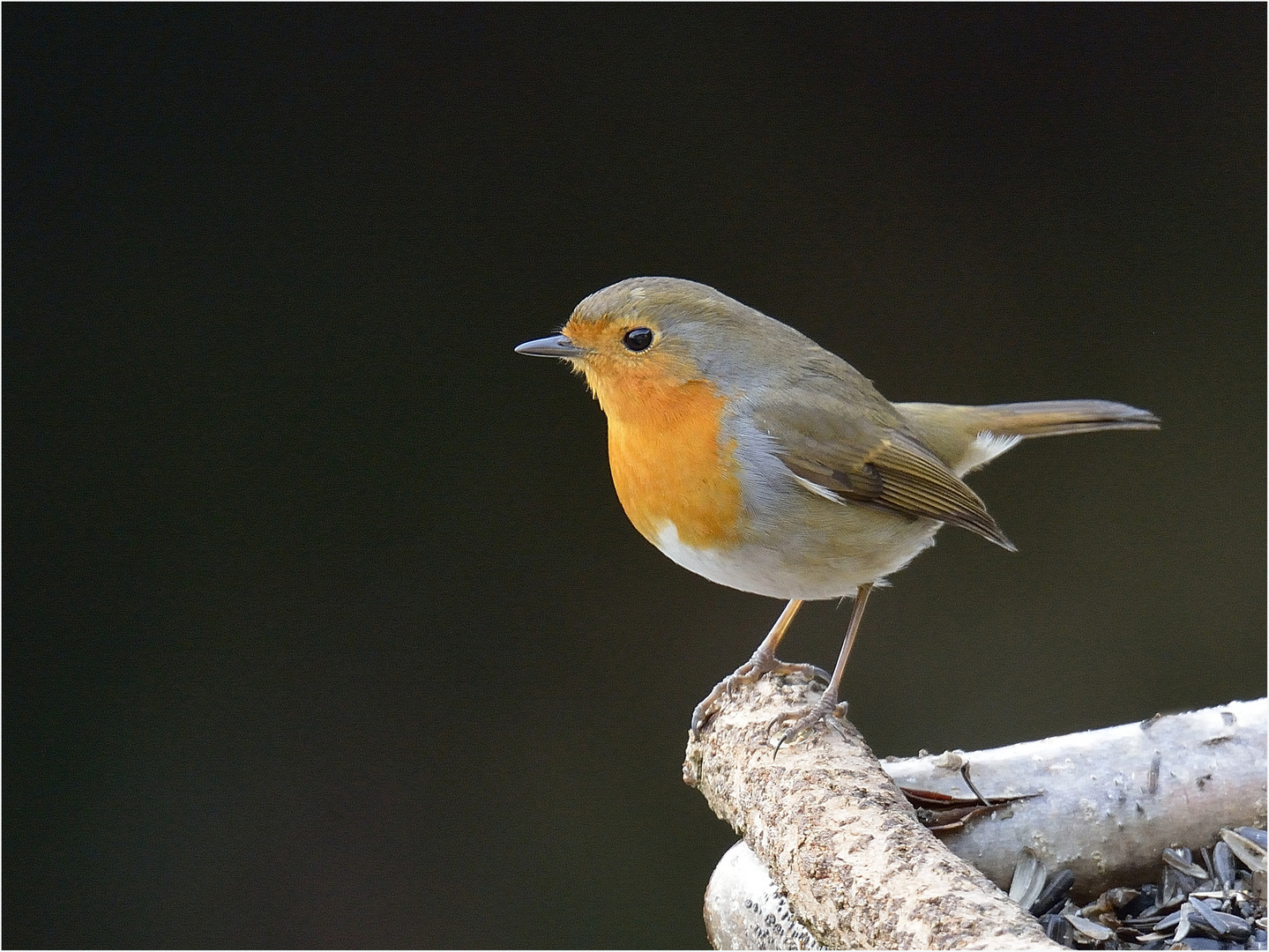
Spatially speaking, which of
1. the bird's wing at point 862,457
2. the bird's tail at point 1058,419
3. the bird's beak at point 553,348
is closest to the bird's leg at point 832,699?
the bird's wing at point 862,457

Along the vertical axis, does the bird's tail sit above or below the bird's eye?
below

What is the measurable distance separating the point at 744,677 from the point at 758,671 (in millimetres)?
99

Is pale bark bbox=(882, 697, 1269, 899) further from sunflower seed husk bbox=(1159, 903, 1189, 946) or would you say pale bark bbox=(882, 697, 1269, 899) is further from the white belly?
the white belly

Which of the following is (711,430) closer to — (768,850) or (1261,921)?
(768,850)

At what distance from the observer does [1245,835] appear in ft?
6.94

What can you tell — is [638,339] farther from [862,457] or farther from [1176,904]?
[1176,904]

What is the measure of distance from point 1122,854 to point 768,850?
746 mm

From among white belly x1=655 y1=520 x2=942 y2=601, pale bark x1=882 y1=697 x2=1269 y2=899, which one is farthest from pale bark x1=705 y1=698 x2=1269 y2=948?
white belly x1=655 y1=520 x2=942 y2=601

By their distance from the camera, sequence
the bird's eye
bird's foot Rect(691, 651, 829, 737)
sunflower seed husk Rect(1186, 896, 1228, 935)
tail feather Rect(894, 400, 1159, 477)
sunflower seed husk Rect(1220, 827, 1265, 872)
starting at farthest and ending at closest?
tail feather Rect(894, 400, 1159, 477) → the bird's eye → bird's foot Rect(691, 651, 829, 737) → sunflower seed husk Rect(1220, 827, 1265, 872) → sunflower seed husk Rect(1186, 896, 1228, 935)

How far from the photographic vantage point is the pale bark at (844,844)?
4.63 ft

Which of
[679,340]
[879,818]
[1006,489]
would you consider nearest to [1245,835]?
[879,818]

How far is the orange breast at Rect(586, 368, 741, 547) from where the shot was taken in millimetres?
2396

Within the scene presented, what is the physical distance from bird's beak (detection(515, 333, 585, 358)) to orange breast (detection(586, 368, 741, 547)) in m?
0.07

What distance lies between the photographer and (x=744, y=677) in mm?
2451
